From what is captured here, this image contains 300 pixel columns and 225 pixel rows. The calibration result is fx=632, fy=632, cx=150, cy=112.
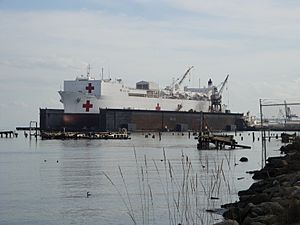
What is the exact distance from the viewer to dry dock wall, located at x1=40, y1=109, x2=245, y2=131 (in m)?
114

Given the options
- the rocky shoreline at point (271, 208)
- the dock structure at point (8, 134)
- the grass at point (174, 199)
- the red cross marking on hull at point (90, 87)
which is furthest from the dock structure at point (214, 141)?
the dock structure at point (8, 134)

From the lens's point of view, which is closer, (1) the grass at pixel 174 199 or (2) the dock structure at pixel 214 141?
(1) the grass at pixel 174 199

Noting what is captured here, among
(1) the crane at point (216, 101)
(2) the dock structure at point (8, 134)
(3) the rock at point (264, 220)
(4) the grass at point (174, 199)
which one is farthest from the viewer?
(1) the crane at point (216, 101)

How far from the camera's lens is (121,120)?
375 feet

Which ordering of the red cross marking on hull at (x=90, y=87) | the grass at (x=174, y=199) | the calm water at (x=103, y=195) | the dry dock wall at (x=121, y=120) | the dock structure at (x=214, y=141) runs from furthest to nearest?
the red cross marking on hull at (x=90, y=87)
the dry dock wall at (x=121, y=120)
the dock structure at (x=214, y=141)
the calm water at (x=103, y=195)
the grass at (x=174, y=199)

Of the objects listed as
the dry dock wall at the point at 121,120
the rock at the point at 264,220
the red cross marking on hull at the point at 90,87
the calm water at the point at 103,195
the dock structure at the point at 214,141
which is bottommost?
the calm water at the point at 103,195

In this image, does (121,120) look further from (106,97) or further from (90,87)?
(90,87)

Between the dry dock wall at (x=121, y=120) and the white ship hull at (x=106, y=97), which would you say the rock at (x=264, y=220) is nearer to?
the dry dock wall at (x=121, y=120)

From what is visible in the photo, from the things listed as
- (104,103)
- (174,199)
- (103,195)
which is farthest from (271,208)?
(104,103)

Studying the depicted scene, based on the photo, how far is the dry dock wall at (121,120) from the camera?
114 m

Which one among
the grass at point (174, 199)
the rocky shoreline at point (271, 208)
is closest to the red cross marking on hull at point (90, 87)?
the grass at point (174, 199)

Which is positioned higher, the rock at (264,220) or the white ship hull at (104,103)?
the white ship hull at (104,103)

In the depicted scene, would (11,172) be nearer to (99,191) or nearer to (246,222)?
(99,191)

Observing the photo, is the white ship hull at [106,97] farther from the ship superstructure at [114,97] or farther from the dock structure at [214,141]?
the dock structure at [214,141]
